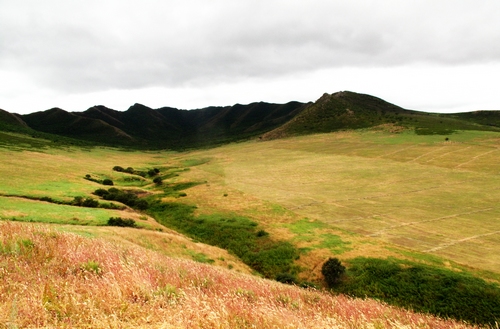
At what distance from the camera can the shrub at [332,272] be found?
24.3 metres

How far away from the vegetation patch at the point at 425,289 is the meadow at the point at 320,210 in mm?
1191

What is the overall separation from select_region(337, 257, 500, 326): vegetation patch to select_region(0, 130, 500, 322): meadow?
3.91 ft

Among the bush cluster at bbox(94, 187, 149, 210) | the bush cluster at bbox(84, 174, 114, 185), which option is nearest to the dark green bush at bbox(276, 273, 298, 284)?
the bush cluster at bbox(94, 187, 149, 210)

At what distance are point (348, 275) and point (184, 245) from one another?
1614 centimetres

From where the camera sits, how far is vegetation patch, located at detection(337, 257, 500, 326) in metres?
19.5

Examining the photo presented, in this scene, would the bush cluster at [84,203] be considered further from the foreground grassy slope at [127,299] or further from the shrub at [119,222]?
the foreground grassy slope at [127,299]

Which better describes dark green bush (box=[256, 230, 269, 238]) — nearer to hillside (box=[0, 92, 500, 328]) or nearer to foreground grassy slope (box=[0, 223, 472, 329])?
hillside (box=[0, 92, 500, 328])

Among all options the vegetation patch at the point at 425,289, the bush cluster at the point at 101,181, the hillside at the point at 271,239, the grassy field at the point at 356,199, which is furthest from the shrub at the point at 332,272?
the bush cluster at the point at 101,181

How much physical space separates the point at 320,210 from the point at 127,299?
3931 cm

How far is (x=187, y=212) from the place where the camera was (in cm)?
4559

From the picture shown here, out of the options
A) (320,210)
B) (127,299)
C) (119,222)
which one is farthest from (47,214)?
(320,210)

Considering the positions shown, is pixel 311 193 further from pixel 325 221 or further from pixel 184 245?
pixel 184 245

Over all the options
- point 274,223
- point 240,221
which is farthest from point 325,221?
point 240,221

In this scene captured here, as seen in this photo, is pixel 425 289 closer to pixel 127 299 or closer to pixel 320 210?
pixel 320 210
